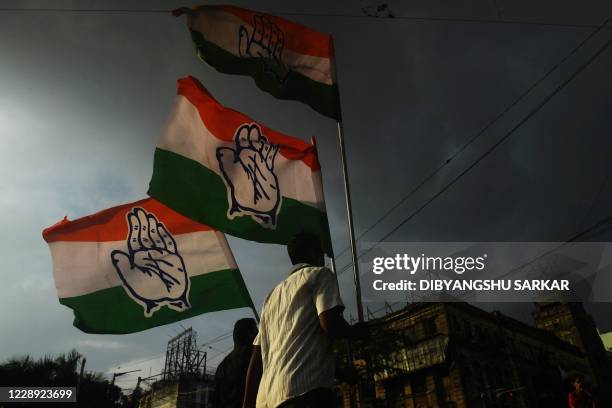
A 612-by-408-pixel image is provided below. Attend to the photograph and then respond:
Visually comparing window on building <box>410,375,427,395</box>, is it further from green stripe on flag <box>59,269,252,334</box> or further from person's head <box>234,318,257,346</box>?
person's head <box>234,318,257,346</box>

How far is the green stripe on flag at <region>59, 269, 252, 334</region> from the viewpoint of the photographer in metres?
5.09

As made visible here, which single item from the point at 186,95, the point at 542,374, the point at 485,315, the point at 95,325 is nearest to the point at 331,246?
the point at 186,95

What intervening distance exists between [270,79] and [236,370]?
11.5 ft

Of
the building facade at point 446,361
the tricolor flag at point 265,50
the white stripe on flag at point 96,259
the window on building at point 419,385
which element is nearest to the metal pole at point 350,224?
the tricolor flag at point 265,50

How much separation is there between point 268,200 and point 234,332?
1.43 m

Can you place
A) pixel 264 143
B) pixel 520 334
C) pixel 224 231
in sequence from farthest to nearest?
pixel 520 334 → pixel 264 143 → pixel 224 231

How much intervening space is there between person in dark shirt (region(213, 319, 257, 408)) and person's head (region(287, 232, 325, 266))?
6.13 ft

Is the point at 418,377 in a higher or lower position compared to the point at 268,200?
higher

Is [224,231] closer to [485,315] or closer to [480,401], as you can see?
[480,401]

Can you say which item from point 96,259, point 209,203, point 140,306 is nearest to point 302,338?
point 209,203

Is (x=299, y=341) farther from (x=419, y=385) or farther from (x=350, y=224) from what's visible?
(x=419, y=385)

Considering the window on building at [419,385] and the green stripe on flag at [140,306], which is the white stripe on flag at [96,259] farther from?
the window on building at [419,385]

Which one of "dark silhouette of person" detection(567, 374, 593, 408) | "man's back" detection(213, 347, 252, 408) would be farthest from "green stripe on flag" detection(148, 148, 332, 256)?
"dark silhouette of person" detection(567, 374, 593, 408)

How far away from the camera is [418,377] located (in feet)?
96.8
